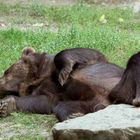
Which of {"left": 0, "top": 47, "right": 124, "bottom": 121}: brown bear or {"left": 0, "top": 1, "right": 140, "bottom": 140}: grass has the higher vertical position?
{"left": 0, "top": 47, "right": 124, "bottom": 121}: brown bear

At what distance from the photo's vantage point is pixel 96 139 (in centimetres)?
534

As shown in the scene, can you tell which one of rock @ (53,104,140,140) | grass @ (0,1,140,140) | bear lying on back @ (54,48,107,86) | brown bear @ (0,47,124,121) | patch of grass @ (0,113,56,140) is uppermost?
bear lying on back @ (54,48,107,86)

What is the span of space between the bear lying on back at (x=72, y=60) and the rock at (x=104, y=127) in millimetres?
1100

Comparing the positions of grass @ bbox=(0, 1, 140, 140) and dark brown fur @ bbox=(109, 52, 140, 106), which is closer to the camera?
dark brown fur @ bbox=(109, 52, 140, 106)

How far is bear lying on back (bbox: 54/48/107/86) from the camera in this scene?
22.4ft

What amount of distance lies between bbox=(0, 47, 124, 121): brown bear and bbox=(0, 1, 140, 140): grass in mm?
185

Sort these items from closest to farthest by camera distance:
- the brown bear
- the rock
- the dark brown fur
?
the rock, the dark brown fur, the brown bear

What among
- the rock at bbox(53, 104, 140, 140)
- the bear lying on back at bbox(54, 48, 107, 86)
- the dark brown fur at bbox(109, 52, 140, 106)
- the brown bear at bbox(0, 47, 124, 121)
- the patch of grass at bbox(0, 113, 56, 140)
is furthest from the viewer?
the bear lying on back at bbox(54, 48, 107, 86)

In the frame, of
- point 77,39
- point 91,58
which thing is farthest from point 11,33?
point 91,58

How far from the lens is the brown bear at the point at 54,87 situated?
657 cm

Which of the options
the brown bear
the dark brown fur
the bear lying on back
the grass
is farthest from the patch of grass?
the dark brown fur

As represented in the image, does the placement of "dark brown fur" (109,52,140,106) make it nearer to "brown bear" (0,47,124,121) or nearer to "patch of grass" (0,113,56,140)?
"brown bear" (0,47,124,121)

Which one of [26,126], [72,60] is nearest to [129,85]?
[72,60]

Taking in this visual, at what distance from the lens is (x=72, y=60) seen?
22.5 feet
